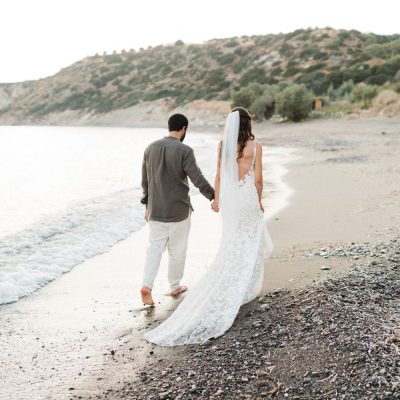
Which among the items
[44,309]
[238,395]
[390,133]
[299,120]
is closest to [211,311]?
[238,395]

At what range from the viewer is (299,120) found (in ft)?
129

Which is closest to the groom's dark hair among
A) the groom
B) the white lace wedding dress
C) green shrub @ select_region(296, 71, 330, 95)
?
the groom

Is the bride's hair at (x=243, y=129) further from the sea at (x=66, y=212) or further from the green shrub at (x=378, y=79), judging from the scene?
the green shrub at (x=378, y=79)

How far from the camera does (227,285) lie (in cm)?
469

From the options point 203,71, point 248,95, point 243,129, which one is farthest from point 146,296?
point 203,71

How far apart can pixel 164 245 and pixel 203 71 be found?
75.2m

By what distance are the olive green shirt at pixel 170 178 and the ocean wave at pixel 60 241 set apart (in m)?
1.91

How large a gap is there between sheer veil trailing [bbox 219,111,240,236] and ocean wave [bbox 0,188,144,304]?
2561mm

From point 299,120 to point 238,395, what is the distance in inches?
1471

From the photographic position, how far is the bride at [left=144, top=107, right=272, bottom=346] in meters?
4.57

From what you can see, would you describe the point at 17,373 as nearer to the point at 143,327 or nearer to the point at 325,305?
the point at 143,327

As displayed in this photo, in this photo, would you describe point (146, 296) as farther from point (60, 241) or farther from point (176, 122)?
point (60, 241)

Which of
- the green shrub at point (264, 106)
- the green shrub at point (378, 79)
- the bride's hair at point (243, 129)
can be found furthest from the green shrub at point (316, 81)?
the bride's hair at point (243, 129)

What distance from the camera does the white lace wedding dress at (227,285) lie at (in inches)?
172
